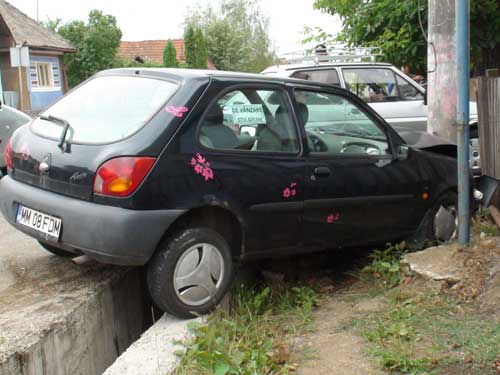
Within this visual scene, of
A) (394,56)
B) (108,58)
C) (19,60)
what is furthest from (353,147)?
(108,58)

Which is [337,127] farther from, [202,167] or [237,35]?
[237,35]

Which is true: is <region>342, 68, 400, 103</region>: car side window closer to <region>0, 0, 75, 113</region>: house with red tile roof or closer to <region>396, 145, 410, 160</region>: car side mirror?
<region>396, 145, 410, 160</region>: car side mirror

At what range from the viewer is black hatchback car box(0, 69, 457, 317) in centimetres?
385

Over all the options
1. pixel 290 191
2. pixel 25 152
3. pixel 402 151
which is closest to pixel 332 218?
pixel 290 191

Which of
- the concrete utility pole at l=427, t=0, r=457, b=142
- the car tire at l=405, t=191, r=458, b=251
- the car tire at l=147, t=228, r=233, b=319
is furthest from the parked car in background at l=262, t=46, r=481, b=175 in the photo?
the car tire at l=147, t=228, r=233, b=319

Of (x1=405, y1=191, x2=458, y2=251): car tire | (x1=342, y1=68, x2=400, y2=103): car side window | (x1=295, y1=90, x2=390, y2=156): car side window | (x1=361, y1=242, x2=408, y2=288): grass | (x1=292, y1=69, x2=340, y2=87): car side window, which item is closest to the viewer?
(x1=295, y1=90, x2=390, y2=156): car side window

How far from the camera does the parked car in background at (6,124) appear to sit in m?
9.39

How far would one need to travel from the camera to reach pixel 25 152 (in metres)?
4.48

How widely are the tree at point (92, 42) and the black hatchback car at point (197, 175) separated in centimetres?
3304

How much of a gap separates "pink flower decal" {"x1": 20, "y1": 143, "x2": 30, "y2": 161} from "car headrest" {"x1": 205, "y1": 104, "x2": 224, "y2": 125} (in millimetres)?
1290

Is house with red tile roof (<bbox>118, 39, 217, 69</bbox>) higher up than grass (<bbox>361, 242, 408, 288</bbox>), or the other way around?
house with red tile roof (<bbox>118, 39, 217, 69</bbox>)

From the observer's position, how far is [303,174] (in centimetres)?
461

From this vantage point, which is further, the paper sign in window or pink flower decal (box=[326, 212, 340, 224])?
pink flower decal (box=[326, 212, 340, 224])

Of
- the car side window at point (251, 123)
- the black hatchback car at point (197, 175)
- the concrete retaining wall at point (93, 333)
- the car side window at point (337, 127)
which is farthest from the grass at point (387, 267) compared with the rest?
the concrete retaining wall at point (93, 333)
